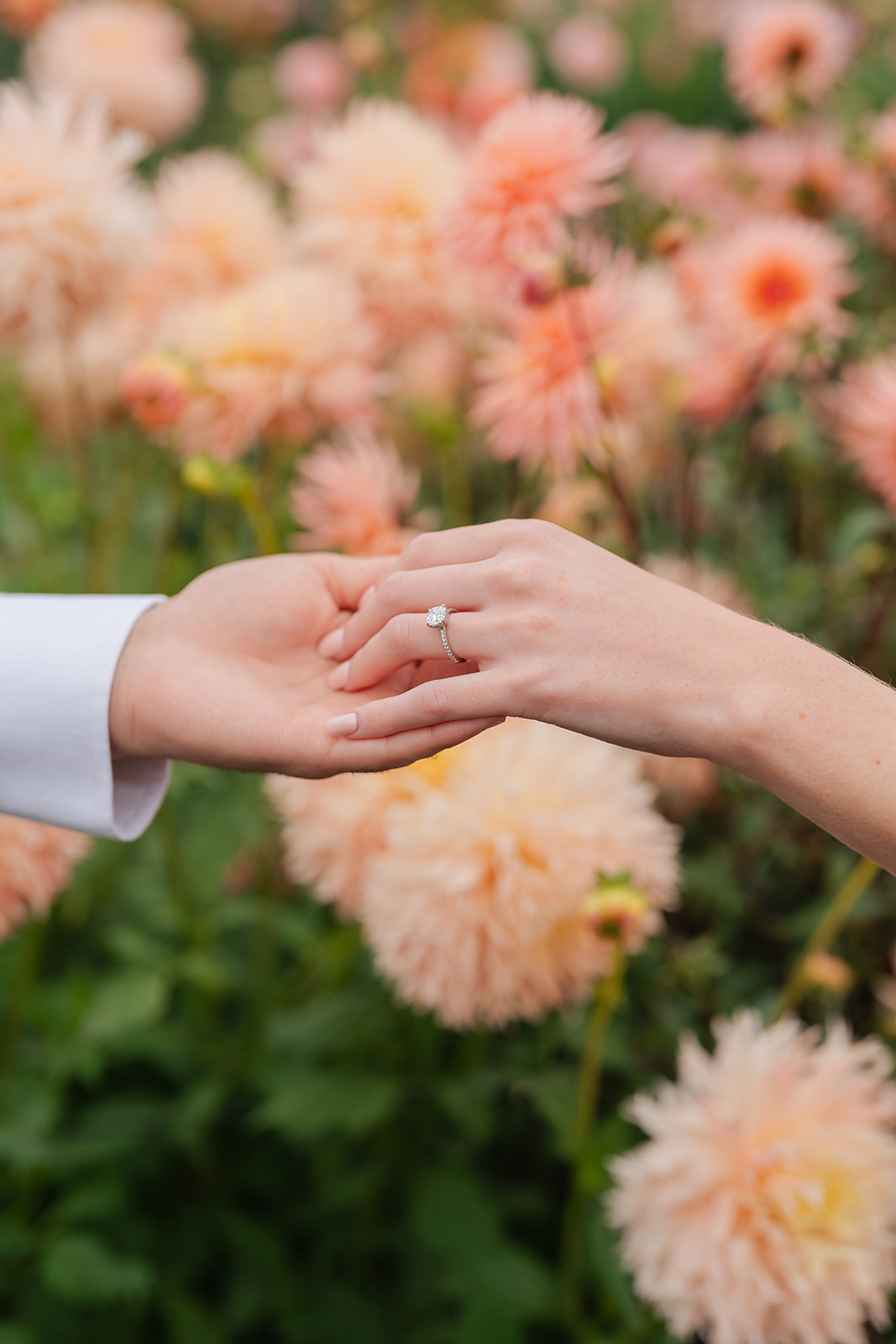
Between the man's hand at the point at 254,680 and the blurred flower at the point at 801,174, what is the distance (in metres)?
1.42

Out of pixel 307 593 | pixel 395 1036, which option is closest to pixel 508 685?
pixel 307 593

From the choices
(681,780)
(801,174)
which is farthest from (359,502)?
(801,174)

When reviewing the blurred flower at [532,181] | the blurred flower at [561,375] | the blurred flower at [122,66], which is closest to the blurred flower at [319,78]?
the blurred flower at [122,66]

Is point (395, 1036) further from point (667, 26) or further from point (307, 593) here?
point (667, 26)

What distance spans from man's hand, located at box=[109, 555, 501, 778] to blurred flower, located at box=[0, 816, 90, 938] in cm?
27

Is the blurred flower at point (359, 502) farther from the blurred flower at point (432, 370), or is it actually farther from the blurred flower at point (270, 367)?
the blurred flower at point (432, 370)

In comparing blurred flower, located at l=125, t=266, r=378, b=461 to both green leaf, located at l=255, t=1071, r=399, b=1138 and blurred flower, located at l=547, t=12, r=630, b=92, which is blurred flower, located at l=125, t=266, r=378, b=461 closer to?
green leaf, located at l=255, t=1071, r=399, b=1138

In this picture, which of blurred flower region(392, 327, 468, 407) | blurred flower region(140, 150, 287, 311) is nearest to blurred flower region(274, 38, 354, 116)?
blurred flower region(140, 150, 287, 311)

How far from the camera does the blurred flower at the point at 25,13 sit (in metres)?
2.51

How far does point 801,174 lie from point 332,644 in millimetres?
1560

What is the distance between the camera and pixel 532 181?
4.24ft

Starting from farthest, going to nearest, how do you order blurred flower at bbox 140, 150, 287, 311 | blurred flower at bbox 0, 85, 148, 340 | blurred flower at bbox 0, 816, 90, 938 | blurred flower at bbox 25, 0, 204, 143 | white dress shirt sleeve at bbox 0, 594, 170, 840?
1. blurred flower at bbox 25, 0, 204, 143
2. blurred flower at bbox 140, 150, 287, 311
3. blurred flower at bbox 0, 85, 148, 340
4. blurred flower at bbox 0, 816, 90, 938
5. white dress shirt sleeve at bbox 0, 594, 170, 840

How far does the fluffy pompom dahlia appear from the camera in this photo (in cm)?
108

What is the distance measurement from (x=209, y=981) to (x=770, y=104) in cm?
203
